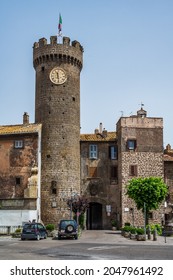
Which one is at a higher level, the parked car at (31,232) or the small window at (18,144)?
the small window at (18,144)

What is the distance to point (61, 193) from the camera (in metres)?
46.9

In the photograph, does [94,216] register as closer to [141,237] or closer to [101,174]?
[101,174]

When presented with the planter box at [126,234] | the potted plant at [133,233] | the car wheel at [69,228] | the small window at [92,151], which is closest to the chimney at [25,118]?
the small window at [92,151]

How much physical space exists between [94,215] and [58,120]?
13099 millimetres

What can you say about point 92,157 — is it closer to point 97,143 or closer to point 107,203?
point 97,143

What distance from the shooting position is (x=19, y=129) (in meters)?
47.6

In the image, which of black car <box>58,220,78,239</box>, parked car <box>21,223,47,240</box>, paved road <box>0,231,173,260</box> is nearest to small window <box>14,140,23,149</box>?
parked car <box>21,223,47,240</box>

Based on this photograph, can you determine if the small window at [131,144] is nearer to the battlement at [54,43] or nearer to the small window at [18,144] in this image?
the small window at [18,144]

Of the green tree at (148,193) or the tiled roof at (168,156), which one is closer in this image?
the green tree at (148,193)

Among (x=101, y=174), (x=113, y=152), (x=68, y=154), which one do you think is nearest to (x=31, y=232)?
(x=68, y=154)

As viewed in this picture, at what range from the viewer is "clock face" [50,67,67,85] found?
48969mm

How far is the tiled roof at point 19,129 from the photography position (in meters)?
46.4

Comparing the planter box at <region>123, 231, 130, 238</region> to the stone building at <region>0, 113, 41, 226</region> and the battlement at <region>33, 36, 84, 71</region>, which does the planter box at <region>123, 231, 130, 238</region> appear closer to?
the stone building at <region>0, 113, 41, 226</region>
